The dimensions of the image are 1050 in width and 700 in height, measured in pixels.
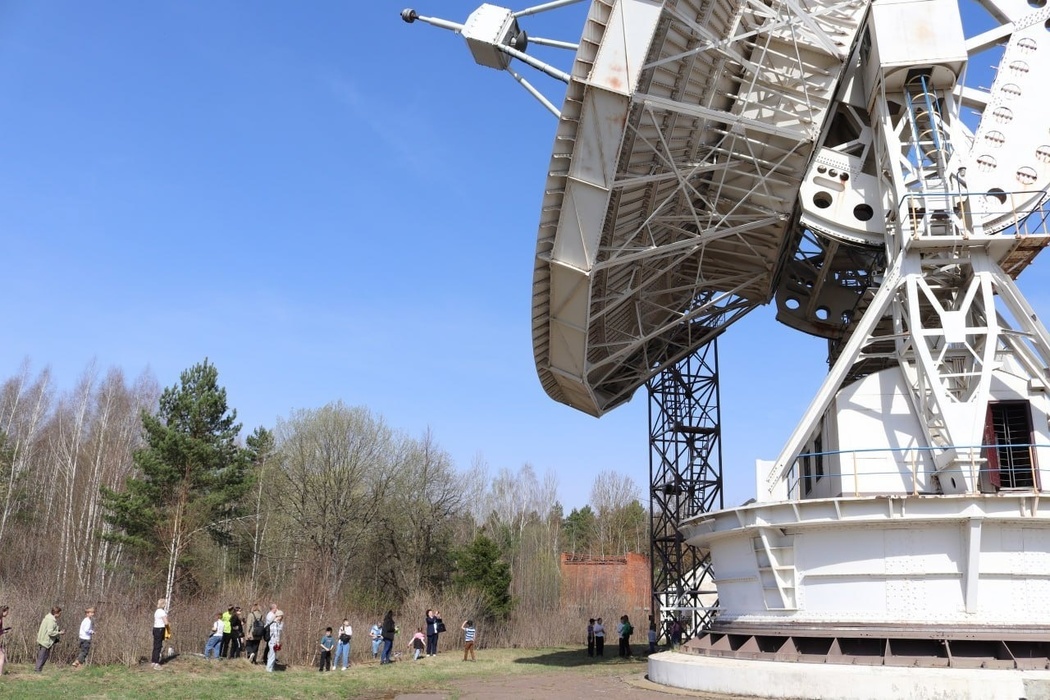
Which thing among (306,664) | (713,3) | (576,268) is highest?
(713,3)

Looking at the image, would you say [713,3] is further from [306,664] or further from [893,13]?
[306,664]

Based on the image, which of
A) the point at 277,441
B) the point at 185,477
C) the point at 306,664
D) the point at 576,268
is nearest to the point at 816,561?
the point at 576,268

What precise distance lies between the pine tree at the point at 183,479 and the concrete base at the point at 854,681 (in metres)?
26.0

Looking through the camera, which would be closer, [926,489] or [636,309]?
[926,489]

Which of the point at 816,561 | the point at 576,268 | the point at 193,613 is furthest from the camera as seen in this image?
the point at 193,613

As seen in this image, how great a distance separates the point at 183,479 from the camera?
3834cm

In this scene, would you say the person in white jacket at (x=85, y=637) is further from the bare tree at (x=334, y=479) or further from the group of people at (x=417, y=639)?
the bare tree at (x=334, y=479)

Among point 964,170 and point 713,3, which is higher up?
point 713,3

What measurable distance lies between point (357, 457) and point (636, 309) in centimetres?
2918

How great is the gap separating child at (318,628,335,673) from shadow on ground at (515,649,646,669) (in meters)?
6.34

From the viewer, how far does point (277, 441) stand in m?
50.8

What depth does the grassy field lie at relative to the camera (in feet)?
51.0

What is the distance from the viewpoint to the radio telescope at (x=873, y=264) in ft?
50.5

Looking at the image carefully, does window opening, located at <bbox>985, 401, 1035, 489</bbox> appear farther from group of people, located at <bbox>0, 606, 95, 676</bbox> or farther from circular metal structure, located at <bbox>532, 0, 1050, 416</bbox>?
group of people, located at <bbox>0, 606, 95, 676</bbox>
